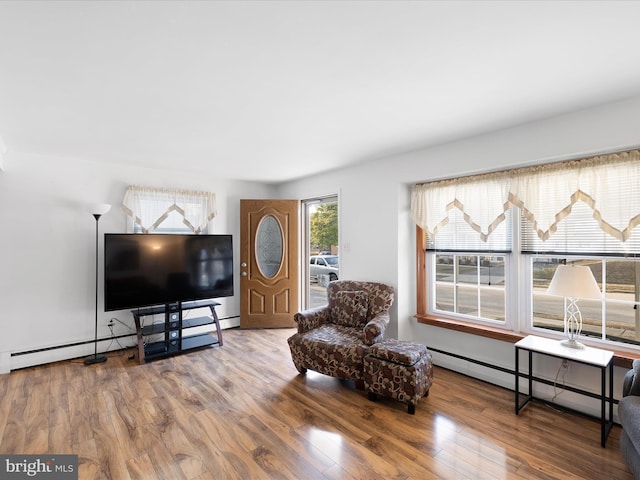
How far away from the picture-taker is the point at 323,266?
201 inches

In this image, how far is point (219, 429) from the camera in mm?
2281

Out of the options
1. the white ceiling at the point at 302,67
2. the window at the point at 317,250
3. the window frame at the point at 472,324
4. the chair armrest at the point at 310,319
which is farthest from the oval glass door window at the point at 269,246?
the window frame at the point at 472,324

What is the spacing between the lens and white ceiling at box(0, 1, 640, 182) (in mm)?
1357

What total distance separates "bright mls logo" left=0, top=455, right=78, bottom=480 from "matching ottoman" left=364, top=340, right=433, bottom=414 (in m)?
2.08

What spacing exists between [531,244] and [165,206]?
433 centimetres

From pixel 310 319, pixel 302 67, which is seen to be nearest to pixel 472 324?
pixel 310 319

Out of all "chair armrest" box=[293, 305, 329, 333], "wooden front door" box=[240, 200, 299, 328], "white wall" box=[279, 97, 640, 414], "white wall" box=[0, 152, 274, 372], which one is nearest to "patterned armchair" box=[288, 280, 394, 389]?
"chair armrest" box=[293, 305, 329, 333]

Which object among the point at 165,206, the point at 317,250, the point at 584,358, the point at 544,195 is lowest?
the point at 584,358

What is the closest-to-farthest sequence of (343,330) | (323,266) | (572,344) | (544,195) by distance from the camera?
(572,344), (544,195), (343,330), (323,266)

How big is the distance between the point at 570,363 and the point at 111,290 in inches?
179

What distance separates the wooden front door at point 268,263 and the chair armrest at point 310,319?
4.70 ft

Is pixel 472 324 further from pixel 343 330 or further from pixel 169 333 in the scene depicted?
pixel 169 333

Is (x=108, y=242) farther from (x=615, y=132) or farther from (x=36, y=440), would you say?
(x=615, y=132)

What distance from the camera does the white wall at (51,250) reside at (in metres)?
3.32
